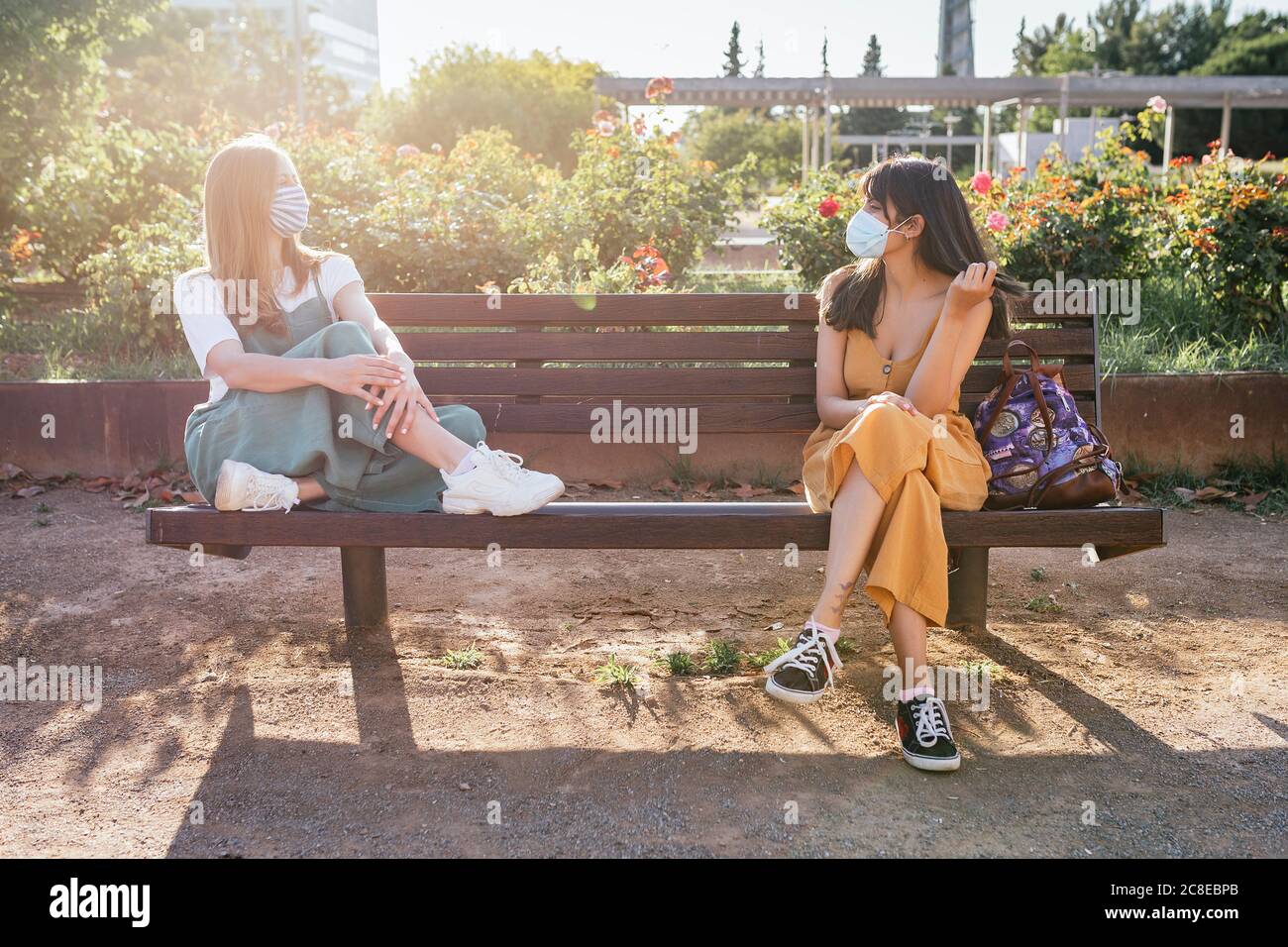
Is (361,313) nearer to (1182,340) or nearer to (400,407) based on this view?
(400,407)

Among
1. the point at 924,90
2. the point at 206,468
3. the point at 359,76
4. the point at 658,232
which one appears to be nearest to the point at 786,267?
the point at 658,232

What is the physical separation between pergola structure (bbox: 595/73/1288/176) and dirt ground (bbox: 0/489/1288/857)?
13275 millimetres

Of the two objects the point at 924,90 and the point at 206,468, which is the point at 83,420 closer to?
the point at 206,468

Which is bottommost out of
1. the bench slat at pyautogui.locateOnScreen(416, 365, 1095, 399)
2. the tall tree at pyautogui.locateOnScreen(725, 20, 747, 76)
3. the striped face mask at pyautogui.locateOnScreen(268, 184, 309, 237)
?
the bench slat at pyautogui.locateOnScreen(416, 365, 1095, 399)

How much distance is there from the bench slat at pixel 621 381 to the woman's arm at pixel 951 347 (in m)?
0.65

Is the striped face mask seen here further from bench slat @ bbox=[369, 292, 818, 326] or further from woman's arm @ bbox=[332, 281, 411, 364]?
bench slat @ bbox=[369, 292, 818, 326]

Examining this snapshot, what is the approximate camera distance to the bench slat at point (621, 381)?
3.88m

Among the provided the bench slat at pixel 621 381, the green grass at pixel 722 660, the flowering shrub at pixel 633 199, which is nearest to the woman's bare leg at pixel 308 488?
the bench slat at pixel 621 381

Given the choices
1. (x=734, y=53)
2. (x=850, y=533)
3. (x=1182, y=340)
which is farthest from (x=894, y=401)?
(x=734, y=53)

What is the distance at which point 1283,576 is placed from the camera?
4.34 meters

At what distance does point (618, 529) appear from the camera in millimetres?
3018

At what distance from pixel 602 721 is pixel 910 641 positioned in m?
0.86

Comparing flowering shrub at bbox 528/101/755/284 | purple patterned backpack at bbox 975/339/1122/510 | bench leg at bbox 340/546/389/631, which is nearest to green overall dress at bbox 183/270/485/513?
bench leg at bbox 340/546/389/631

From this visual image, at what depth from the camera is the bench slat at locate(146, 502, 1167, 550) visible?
2994mm
